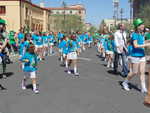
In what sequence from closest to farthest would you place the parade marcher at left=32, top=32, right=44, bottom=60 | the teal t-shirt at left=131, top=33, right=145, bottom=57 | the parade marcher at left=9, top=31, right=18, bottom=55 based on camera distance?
the teal t-shirt at left=131, top=33, right=145, bottom=57 < the parade marcher at left=32, top=32, right=44, bottom=60 < the parade marcher at left=9, top=31, right=18, bottom=55

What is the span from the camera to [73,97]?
7348mm

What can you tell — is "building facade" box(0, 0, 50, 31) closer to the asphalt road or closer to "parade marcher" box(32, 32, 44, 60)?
"parade marcher" box(32, 32, 44, 60)

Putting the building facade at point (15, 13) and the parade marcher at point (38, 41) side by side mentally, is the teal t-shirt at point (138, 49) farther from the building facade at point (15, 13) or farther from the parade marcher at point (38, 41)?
the building facade at point (15, 13)

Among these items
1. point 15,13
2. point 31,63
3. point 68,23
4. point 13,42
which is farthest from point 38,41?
point 68,23

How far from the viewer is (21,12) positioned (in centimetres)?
5712

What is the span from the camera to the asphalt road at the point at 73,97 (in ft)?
20.6

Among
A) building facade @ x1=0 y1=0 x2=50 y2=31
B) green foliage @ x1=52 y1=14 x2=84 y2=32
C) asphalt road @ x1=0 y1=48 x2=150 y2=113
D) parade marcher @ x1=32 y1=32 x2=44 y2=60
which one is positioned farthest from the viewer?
green foliage @ x1=52 y1=14 x2=84 y2=32

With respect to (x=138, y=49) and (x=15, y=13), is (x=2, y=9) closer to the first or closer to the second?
(x=15, y=13)

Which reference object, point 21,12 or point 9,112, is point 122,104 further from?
point 21,12

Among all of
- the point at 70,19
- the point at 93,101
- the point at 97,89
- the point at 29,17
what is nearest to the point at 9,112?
the point at 93,101

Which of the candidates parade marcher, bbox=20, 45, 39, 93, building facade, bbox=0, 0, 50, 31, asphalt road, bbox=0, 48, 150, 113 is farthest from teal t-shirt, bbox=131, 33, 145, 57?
building facade, bbox=0, 0, 50, 31

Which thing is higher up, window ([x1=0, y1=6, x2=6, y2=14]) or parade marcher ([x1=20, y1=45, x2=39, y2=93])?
window ([x1=0, y1=6, x2=6, y2=14])

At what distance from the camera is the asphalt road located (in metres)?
6.29

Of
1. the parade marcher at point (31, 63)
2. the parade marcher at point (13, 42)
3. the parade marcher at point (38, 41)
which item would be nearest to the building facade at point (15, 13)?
the parade marcher at point (13, 42)
